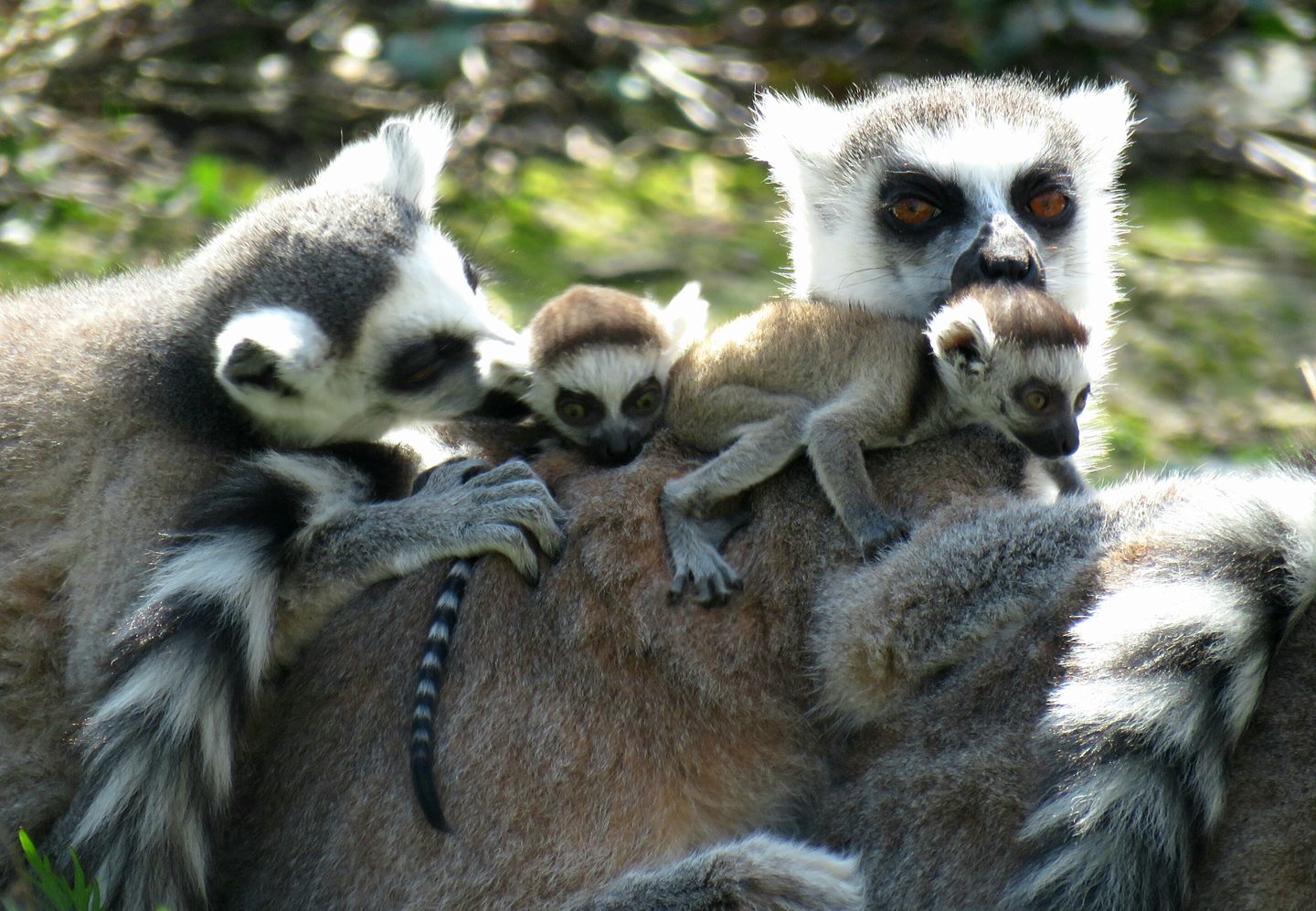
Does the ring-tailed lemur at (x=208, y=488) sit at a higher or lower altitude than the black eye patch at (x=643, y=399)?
higher

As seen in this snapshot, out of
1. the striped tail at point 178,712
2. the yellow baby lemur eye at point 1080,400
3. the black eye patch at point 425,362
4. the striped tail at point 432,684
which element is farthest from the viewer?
the black eye patch at point 425,362

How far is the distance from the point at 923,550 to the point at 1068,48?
20.7 feet

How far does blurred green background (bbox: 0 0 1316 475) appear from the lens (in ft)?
24.7

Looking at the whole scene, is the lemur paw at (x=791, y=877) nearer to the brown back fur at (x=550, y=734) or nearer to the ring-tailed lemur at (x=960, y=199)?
the brown back fur at (x=550, y=734)

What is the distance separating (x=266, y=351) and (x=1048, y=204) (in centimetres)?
282

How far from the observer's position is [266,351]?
14.4ft

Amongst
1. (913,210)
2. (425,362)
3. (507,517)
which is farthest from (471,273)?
(913,210)

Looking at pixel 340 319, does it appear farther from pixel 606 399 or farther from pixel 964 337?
pixel 964 337

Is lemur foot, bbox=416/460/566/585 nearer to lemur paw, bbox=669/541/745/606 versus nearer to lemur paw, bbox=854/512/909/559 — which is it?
lemur paw, bbox=669/541/745/606

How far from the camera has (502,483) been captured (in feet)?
14.4

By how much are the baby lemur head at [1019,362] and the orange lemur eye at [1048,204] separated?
2.38 feet

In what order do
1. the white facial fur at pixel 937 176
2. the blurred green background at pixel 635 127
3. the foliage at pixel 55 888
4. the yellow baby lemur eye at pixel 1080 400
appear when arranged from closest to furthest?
the foliage at pixel 55 888
the yellow baby lemur eye at pixel 1080 400
the white facial fur at pixel 937 176
the blurred green background at pixel 635 127

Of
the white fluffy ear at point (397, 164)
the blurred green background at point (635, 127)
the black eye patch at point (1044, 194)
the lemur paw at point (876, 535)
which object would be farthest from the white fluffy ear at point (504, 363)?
the blurred green background at point (635, 127)

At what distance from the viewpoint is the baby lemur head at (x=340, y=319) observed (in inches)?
177
